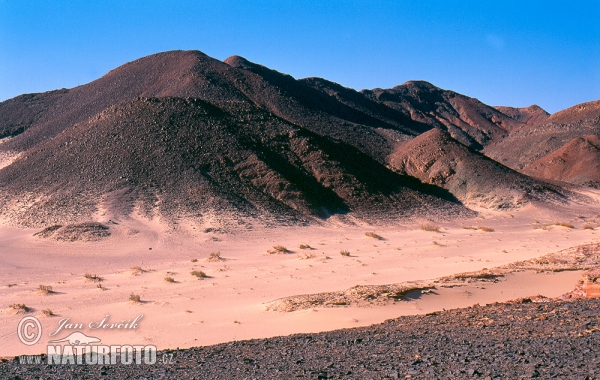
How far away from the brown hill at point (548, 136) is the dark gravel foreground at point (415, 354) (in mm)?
78001

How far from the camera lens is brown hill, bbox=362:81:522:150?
121356 millimetres

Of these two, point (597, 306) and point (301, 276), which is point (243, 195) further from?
point (597, 306)

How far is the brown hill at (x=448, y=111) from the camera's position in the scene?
121356mm

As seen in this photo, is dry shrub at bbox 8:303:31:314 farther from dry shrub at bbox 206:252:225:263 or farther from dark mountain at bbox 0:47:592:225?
dark mountain at bbox 0:47:592:225

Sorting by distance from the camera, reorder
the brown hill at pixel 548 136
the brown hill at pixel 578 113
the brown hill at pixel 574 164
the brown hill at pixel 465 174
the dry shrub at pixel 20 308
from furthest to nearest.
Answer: the brown hill at pixel 578 113
the brown hill at pixel 548 136
the brown hill at pixel 574 164
the brown hill at pixel 465 174
the dry shrub at pixel 20 308

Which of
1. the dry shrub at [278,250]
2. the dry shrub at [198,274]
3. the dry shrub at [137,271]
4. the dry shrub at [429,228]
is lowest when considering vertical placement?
the dry shrub at [198,274]

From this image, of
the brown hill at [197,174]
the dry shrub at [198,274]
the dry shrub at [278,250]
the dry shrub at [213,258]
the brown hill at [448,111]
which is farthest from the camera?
the brown hill at [448,111]

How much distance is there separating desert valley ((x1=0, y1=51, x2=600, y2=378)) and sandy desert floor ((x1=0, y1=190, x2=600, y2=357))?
106mm

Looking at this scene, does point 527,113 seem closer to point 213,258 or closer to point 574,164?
point 574,164

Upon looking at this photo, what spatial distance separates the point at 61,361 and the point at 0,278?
51.0 feet

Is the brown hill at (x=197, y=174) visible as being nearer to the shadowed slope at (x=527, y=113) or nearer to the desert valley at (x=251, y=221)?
the desert valley at (x=251, y=221)

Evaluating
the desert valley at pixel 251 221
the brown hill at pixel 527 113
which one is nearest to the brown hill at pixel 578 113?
the desert valley at pixel 251 221

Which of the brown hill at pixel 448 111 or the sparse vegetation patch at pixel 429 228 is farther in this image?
the brown hill at pixel 448 111

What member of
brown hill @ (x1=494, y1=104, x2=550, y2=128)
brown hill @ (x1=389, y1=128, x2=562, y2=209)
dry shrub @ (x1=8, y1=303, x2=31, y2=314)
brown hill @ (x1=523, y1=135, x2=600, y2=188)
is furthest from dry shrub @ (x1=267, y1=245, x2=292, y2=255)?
brown hill @ (x1=494, y1=104, x2=550, y2=128)
